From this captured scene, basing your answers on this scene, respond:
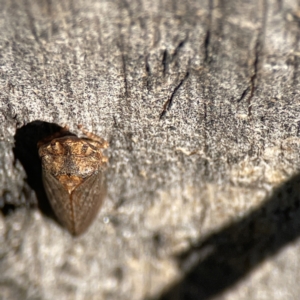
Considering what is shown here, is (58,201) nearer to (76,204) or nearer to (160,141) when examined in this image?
(76,204)

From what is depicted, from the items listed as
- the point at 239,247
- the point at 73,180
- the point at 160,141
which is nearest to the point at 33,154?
the point at 73,180

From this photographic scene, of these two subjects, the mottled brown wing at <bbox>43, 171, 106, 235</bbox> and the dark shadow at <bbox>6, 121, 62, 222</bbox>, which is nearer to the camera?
the dark shadow at <bbox>6, 121, 62, 222</bbox>

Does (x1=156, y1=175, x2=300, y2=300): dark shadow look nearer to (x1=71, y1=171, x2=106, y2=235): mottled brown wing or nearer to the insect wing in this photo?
(x1=71, y1=171, x2=106, y2=235): mottled brown wing

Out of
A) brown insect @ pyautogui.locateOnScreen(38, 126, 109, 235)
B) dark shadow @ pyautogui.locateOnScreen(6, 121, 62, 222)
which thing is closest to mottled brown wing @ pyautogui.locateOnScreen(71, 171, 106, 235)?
brown insect @ pyautogui.locateOnScreen(38, 126, 109, 235)

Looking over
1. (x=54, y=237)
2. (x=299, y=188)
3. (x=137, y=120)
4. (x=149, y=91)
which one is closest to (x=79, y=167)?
(x=54, y=237)

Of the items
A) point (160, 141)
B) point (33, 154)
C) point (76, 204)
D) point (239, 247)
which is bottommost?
point (239, 247)

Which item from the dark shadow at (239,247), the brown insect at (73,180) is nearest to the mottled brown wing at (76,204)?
the brown insect at (73,180)

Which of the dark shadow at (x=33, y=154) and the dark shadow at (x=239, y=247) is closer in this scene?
the dark shadow at (x=33, y=154)

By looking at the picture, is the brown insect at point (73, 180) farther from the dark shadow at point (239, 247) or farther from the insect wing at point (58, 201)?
the dark shadow at point (239, 247)
